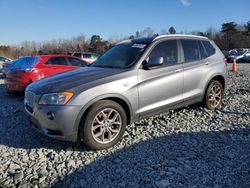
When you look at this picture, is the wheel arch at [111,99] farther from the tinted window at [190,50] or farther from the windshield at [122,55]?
the tinted window at [190,50]

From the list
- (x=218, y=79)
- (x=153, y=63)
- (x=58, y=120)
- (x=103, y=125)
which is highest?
(x=153, y=63)

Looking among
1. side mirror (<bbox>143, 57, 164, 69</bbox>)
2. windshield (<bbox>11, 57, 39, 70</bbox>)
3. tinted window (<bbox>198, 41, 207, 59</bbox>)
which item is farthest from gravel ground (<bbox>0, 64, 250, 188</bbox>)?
windshield (<bbox>11, 57, 39, 70</bbox>)

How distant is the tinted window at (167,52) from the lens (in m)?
5.69

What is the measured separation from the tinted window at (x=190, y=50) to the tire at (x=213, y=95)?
757 mm

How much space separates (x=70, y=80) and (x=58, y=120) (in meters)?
0.76

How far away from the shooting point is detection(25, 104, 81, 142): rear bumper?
14.8 ft

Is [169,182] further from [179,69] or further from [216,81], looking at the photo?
[216,81]

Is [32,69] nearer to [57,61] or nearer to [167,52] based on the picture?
[57,61]

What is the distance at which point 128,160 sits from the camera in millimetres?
4426

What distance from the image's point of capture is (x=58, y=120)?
451 cm

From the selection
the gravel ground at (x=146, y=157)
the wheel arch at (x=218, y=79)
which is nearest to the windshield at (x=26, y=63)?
the gravel ground at (x=146, y=157)

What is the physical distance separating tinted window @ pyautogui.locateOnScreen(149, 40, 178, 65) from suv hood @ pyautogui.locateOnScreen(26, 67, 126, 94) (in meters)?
0.88

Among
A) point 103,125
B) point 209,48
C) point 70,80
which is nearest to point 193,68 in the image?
point 209,48

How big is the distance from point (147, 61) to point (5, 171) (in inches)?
114
